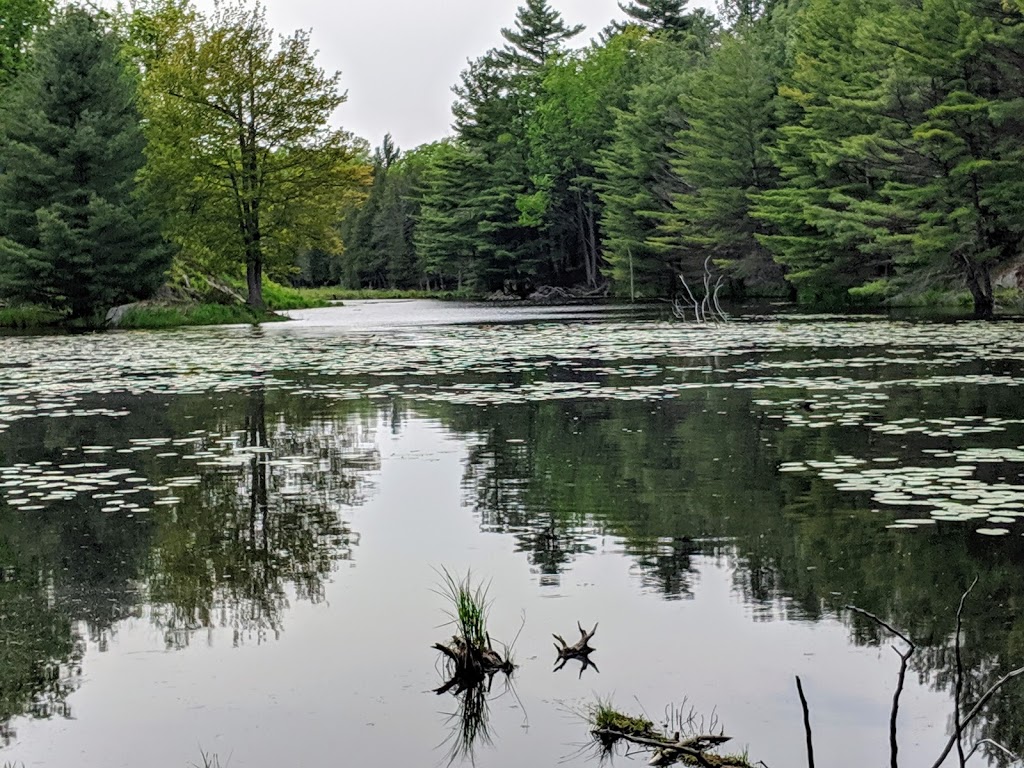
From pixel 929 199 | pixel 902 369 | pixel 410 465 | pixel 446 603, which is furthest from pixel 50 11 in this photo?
pixel 446 603

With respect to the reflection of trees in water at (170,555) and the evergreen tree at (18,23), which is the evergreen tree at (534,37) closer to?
the evergreen tree at (18,23)

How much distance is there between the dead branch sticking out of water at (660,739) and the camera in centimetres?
347

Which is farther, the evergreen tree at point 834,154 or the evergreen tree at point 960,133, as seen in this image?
the evergreen tree at point 834,154

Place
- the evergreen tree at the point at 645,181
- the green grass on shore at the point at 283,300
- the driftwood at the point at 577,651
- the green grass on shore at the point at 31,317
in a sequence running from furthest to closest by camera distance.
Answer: the evergreen tree at the point at 645,181
the green grass on shore at the point at 283,300
the green grass on shore at the point at 31,317
the driftwood at the point at 577,651

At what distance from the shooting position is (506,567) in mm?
5961

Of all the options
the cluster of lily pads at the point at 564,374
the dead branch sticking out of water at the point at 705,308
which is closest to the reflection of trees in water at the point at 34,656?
the cluster of lily pads at the point at 564,374

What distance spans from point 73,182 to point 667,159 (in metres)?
31.6

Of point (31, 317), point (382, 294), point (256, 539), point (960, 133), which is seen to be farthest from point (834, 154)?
point (382, 294)

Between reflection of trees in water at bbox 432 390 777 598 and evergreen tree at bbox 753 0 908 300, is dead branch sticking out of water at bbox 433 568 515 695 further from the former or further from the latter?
evergreen tree at bbox 753 0 908 300

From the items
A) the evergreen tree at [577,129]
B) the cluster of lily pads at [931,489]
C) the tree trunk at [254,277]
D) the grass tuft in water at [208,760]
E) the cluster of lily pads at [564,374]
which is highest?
the evergreen tree at [577,129]

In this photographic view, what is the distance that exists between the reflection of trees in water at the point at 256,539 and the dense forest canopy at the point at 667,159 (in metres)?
22.8

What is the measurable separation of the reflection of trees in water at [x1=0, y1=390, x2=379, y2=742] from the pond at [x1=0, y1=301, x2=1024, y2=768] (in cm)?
2

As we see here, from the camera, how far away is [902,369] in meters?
→ 15.9

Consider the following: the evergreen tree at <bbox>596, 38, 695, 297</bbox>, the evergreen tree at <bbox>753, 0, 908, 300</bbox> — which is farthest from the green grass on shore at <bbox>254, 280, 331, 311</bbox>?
the evergreen tree at <bbox>753, 0, 908, 300</bbox>
